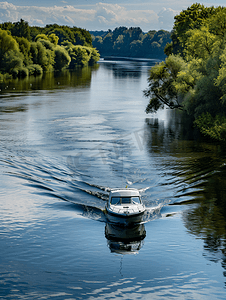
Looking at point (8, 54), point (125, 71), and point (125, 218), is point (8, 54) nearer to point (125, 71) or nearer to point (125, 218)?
point (125, 71)

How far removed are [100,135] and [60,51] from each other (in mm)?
95778

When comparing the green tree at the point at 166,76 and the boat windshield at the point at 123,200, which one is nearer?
the boat windshield at the point at 123,200

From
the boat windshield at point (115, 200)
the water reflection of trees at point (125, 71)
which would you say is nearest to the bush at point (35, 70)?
the water reflection of trees at point (125, 71)

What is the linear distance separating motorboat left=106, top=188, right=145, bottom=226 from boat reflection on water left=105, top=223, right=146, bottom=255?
408 millimetres

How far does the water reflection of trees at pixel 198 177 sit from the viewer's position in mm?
21391

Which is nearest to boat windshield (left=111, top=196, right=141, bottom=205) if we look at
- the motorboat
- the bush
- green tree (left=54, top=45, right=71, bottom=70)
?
the motorboat

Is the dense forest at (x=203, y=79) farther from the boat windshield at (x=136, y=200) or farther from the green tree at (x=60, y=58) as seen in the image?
the green tree at (x=60, y=58)

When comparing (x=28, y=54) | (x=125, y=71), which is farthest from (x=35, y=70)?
(x=125, y=71)

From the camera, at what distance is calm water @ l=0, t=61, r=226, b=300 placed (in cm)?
1683

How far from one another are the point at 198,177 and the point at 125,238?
11.1 metres

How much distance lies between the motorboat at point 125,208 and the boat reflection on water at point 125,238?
41 centimetres

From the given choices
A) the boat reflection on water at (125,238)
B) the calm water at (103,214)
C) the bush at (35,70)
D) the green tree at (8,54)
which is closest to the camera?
the calm water at (103,214)

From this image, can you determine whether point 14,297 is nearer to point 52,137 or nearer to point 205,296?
point 205,296

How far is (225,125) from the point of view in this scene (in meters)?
40.6
